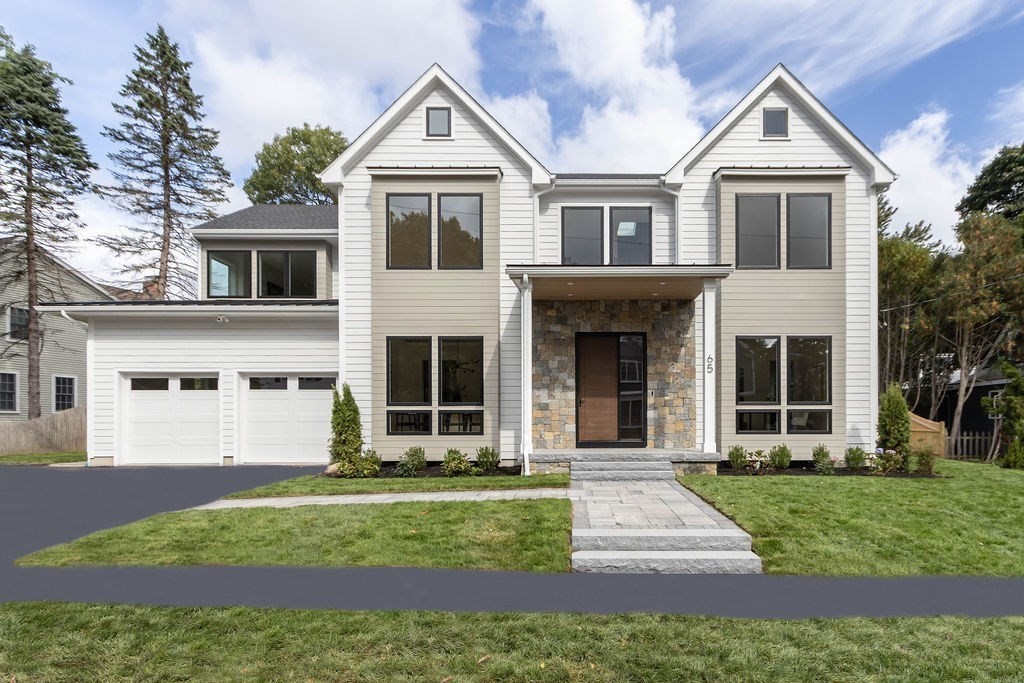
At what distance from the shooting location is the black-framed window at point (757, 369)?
11.0 metres

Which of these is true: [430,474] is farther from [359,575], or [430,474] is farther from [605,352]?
[359,575]

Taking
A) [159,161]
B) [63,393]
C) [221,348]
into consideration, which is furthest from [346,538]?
[159,161]

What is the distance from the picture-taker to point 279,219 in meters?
15.5

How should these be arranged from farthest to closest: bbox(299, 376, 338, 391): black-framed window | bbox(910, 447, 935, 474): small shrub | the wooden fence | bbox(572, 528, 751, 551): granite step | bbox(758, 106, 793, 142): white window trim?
the wooden fence → bbox(299, 376, 338, 391): black-framed window → bbox(758, 106, 793, 142): white window trim → bbox(910, 447, 935, 474): small shrub → bbox(572, 528, 751, 551): granite step

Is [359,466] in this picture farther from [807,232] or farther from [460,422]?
[807,232]

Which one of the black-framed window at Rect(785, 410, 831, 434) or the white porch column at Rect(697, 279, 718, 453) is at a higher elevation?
the white porch column at Rect(697, 279, 718, 453)

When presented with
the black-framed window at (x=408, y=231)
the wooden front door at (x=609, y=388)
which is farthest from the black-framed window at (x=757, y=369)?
the black-framed window at (x=408, y=231)

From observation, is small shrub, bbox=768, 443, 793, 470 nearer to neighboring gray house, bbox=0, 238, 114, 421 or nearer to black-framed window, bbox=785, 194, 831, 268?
black-framed window, bbox=785, 194, 831, 268

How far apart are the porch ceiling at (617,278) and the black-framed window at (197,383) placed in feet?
27.0

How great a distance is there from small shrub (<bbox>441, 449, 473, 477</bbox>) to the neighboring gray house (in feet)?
53.5

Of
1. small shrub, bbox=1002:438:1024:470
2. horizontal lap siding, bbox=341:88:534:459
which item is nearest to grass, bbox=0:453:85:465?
horizontal lap siding, bbox=341:88:534:459

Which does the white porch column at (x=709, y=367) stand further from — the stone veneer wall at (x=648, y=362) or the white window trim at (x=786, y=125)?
the white window trim at (x=786, y=125)

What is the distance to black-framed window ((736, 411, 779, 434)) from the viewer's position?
11000mm

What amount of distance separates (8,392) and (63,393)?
6.83 feet
